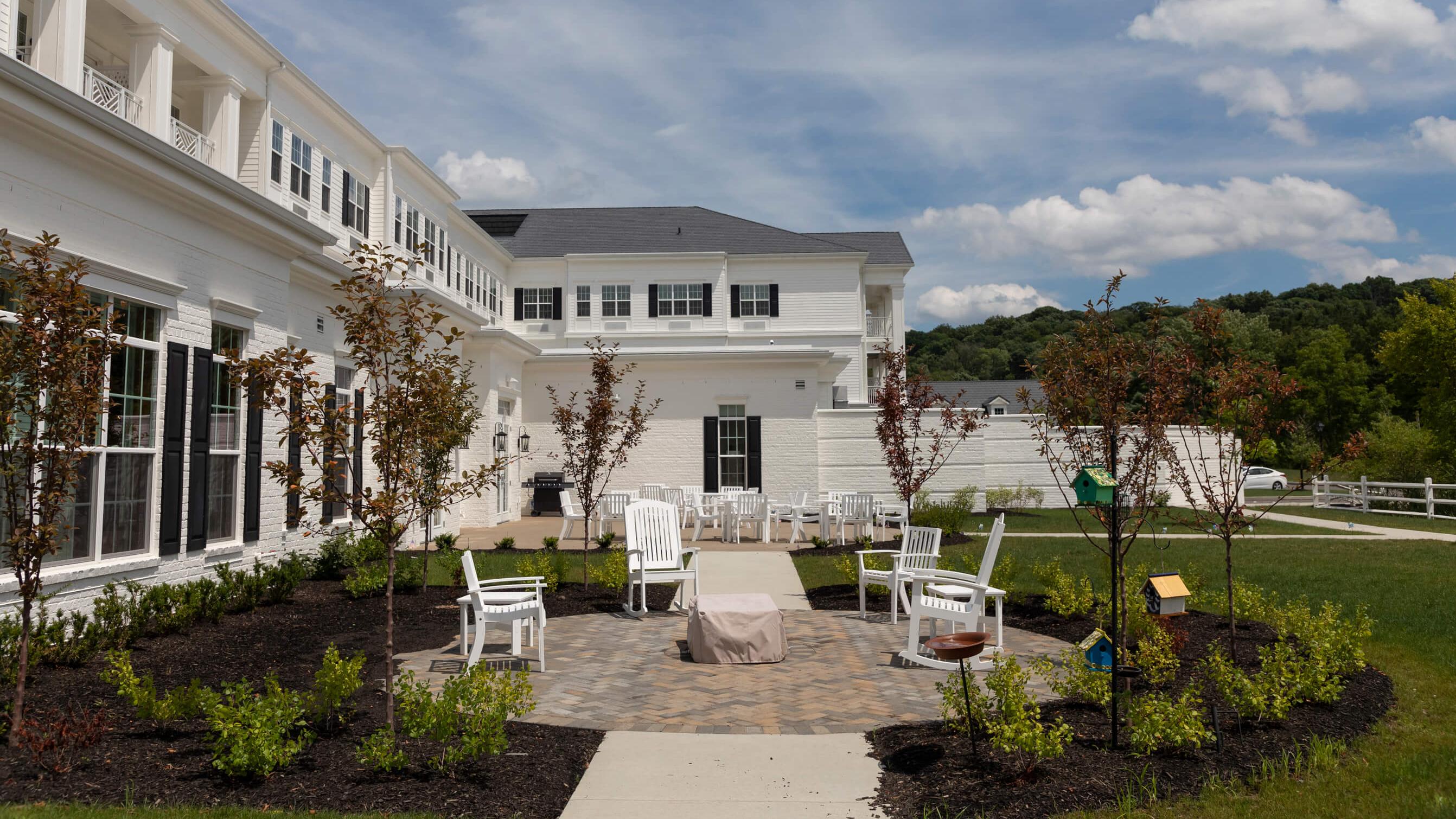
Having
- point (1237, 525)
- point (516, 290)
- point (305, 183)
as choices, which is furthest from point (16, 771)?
point (516, 290)

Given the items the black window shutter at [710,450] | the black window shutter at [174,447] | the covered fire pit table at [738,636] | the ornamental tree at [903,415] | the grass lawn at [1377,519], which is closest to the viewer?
the covered fire pit table at [738,636]

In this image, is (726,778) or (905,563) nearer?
(726,778)

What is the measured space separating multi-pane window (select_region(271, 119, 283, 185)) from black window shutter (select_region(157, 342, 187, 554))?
7561 millimetres

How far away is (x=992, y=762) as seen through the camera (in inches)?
189

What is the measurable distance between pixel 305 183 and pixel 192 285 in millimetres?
8172

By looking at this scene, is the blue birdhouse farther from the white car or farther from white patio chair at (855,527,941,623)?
the white car

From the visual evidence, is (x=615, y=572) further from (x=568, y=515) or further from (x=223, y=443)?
(x=568, y=515)

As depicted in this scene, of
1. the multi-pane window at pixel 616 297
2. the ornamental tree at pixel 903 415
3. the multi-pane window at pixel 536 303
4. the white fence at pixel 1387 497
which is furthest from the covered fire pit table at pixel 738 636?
the multi-pane window at pixel 536 303

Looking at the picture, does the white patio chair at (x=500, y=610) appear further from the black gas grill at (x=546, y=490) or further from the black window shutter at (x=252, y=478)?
the black gas grill at (x=546, y=490)

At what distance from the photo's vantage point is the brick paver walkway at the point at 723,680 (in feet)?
19.3

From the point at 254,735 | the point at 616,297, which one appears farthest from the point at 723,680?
the point at 616,297

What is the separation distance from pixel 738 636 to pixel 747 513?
10294mm

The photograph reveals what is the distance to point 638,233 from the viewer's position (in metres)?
32.0

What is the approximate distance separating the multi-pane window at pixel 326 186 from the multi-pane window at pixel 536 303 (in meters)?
13.0
